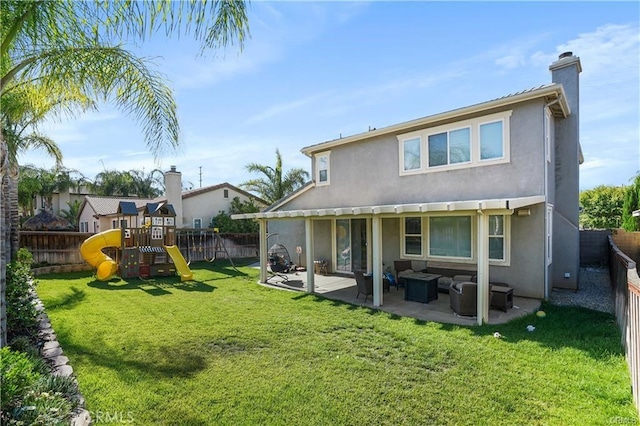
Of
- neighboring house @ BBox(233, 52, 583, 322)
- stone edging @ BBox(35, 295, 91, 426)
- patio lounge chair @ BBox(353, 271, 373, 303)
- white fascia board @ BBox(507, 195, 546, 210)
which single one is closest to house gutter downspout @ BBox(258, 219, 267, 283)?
neighboring house @ BBox(233, 52, 583, 322)

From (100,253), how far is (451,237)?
550 inches

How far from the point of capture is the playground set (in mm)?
13430

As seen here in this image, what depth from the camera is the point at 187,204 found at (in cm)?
2283

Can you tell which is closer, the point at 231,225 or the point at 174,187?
the point at 174,187

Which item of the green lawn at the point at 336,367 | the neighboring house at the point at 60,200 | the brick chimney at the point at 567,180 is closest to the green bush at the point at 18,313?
the green lawn at the point at 336,367

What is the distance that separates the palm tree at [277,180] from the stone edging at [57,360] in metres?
18.4

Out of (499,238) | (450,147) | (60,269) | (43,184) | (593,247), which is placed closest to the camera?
(499,238)

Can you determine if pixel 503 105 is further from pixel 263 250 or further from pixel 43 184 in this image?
pixel 43 184

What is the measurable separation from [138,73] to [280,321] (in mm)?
5850

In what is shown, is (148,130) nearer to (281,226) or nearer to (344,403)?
(344,403)

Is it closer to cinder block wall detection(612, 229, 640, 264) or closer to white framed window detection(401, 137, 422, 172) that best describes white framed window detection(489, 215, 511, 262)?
white framed window detection(401, 137, 422, 172)

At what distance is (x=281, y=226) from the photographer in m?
17.3

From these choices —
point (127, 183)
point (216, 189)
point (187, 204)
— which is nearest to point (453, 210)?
point (187, 204)

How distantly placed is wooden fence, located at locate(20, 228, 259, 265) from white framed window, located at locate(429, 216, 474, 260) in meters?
10.9
